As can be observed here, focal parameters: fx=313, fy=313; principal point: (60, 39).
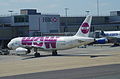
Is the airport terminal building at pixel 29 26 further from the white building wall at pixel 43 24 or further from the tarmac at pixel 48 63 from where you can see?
the tarmac at pixel 48 63

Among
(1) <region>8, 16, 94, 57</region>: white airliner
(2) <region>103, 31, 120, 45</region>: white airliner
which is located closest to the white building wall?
(2) <region>103, 31, 120, 45</region>: white airliner

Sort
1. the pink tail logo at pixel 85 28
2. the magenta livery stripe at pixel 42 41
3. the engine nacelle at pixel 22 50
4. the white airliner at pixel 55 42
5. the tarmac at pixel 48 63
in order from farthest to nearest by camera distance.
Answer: the engine nacelle at pixel 22 50, the magenta livery stripe at pixel 42 41, the pink tail logo at pixel 85 28, the white airliner at pixel 55 42, the tarmac at pixel 48 63

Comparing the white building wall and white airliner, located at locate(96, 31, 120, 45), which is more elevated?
the white building wall

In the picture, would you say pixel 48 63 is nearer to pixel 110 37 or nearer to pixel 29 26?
pixel 110 37

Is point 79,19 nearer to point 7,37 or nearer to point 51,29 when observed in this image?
point 51,29

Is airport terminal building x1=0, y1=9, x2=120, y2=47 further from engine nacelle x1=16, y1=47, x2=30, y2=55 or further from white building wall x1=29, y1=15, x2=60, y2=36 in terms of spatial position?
engine nacelle x1=16, y1=47, x2=30, y2=55

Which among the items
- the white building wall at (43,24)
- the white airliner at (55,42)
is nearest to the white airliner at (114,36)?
the white building wall at (43,24)

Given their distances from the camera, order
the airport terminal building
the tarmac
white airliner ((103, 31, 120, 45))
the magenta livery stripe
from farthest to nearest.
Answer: the airport terminal building < white airliner ((103, 31, 120, 45)) < the magenta livery stripe < the tarmac

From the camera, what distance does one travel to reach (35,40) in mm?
64562

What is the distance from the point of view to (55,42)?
61.9m

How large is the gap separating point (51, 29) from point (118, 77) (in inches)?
3136

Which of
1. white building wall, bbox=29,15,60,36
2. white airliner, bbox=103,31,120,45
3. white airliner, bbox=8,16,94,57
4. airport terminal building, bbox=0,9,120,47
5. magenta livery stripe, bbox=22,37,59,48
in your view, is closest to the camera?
white airliner, bbox=8,16,94,57

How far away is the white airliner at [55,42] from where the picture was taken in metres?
59.1

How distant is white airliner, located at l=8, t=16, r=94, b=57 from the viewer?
59.1 meters
